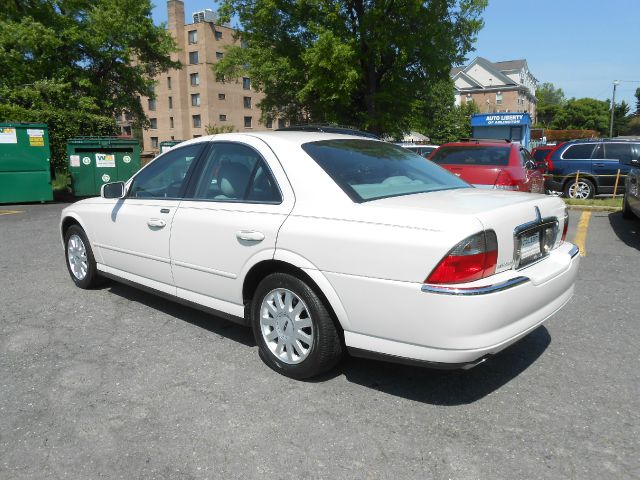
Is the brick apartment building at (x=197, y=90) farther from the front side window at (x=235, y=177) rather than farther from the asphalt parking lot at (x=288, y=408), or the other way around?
the asphalt parking lot at (x=288, y=408)

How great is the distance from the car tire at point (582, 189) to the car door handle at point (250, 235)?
Answer: 12.5m

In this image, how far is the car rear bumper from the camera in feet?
8.70

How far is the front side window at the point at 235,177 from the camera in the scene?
11.6 feet

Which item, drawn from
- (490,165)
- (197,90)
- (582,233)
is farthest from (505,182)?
(197,90)

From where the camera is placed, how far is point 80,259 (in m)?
5.45

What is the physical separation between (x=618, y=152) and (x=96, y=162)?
14.2 metres

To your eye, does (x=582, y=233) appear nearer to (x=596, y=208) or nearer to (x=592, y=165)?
(x=596, y=208)

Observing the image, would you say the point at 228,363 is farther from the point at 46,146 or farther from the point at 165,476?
the point at 46,146

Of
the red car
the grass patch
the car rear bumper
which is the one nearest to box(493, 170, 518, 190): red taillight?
the red car

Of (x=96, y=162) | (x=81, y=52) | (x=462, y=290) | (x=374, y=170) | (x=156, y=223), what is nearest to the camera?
(x=462, y=290)

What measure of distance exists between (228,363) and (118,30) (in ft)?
76.0

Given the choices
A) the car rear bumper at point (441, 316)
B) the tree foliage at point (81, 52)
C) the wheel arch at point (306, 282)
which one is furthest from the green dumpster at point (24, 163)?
the car rear bumper at point (441, 316)

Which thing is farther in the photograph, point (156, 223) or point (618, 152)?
point (618, 152)

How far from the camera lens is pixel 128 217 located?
14.9 ft
